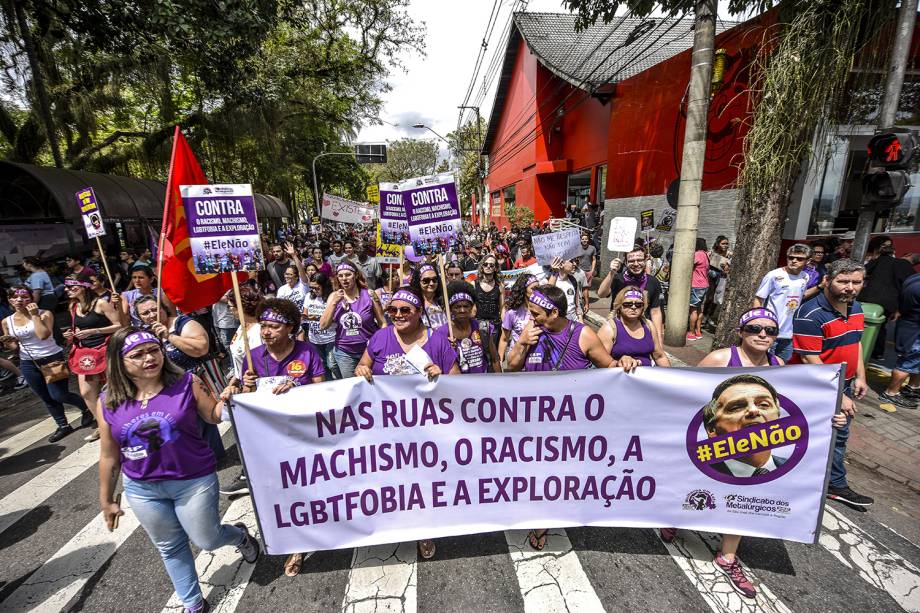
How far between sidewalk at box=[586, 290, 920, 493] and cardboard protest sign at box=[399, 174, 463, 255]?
456 cm

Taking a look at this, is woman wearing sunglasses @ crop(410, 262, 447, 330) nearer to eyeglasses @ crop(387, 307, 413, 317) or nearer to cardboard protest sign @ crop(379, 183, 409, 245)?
cardboard protest sign @ crop(379, 183, 409, 245)

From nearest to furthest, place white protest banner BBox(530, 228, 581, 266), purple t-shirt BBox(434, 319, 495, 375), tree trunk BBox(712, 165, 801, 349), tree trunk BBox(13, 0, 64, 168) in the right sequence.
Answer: purple t-shirt BBox(434, 319, 495, 375) < tree trunk BBox(712, 165, 801, 349) < white protest banner BBox(530, 228, 581, 266) < tree trunk BBox(13, 0, 64, 168)

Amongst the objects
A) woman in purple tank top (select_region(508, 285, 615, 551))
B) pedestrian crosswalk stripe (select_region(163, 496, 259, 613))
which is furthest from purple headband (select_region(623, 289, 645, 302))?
pedestrian crosswalk stripe (select_region(163, 496, 259, 613))

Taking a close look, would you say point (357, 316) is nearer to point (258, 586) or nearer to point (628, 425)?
point (258, 586)

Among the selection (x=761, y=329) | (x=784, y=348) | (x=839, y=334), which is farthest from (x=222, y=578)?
(x=784, y=348)

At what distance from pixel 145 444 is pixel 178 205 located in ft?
8.71

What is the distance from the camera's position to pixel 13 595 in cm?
267

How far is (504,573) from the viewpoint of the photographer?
8.85 feet

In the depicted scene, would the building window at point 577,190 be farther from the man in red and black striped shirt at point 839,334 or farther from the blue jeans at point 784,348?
the man in red and black striped shirt at point 839,334

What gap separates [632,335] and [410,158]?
62.8 m

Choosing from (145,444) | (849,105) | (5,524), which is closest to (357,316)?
(145,444)

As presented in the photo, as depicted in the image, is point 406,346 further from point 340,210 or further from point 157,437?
point 340,210

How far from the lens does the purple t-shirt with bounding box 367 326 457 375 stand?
3104mm

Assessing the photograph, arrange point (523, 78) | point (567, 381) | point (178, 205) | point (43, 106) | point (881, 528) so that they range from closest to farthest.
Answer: point (567, 381) < point (881, 528) < point (178, 205) < point (43, 106) < point (523, 78)
